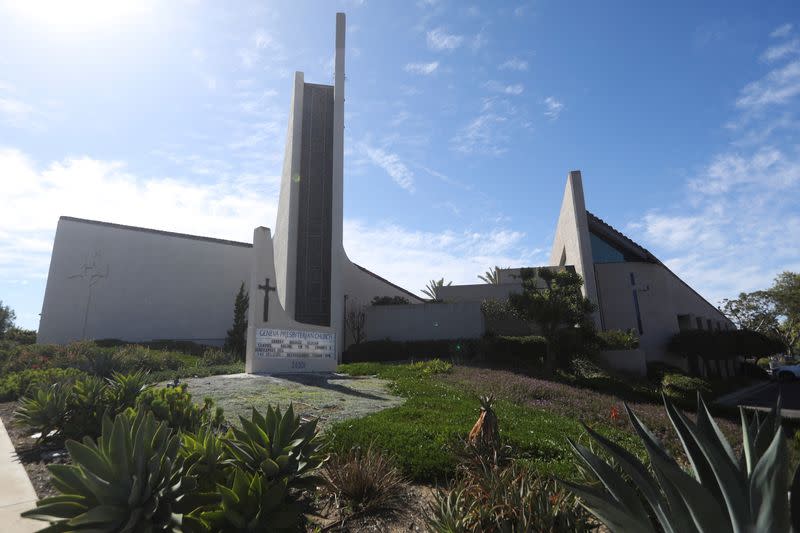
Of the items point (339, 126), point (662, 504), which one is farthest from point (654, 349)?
point (662, 504)

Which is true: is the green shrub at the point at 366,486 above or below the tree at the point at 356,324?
below

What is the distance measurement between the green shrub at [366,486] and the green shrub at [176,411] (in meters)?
1.70

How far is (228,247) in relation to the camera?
2884cm

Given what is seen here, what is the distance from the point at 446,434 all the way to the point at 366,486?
1.99 meters

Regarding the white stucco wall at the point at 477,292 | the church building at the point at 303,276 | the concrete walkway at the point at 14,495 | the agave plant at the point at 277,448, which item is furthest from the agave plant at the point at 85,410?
the white stucco wall at the point at 477,292

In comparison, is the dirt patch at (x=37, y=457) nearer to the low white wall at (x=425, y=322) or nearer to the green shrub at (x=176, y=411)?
the green shrub at (x=176, y=411)

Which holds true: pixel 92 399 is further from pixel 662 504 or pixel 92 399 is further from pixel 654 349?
pixel 654 349

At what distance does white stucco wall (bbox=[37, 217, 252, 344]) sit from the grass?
21.6 meters

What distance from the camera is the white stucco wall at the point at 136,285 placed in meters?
24.1

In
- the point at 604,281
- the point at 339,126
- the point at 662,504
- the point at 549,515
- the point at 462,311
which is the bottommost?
the point at 549,515

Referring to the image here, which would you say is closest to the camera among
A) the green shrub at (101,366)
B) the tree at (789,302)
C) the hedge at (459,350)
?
the green shrub at (101,366)

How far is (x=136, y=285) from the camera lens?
84.1 feet

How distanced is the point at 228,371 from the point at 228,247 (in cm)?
1641

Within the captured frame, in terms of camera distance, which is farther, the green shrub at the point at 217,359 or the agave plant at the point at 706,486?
the green shrub at the point at 217,359
